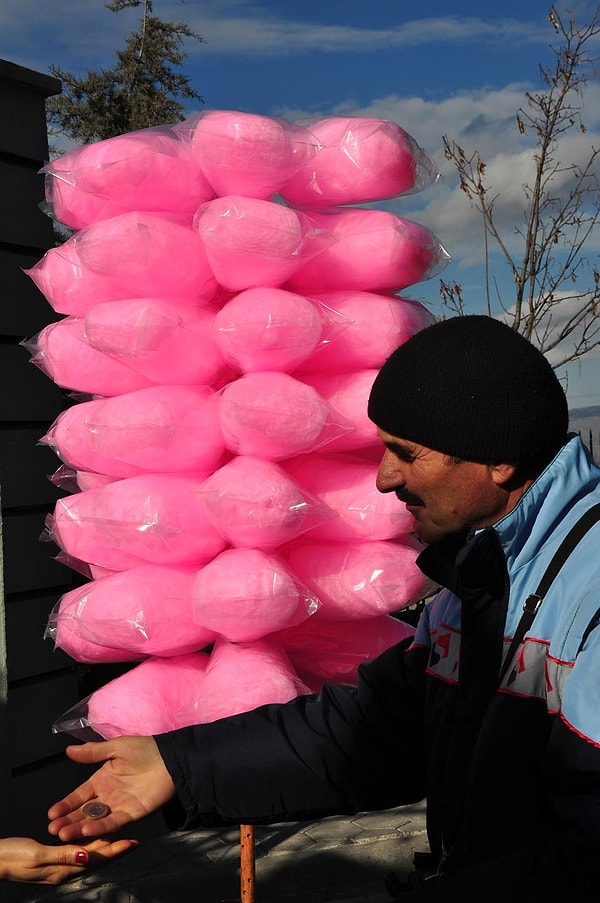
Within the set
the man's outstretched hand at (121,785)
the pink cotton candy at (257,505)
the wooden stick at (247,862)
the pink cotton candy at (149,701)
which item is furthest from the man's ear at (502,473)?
the wooden stick at (247,862)

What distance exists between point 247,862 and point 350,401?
1.31 metres

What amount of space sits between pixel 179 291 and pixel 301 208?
0.41 m

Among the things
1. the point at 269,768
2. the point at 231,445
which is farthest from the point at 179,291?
the point at 269,768

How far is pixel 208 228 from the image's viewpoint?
2367 millimetres

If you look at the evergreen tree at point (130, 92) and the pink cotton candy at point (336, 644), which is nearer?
the pink cotton candy at point (336, 644)

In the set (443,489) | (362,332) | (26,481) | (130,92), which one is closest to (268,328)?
(362,332)

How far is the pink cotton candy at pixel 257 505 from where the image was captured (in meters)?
2.33

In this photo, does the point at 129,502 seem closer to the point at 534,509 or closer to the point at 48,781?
the point at 534,509

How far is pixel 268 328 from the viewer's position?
232cm

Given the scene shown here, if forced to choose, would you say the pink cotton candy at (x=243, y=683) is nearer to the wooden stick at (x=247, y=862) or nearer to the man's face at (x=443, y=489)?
the wooden stick at (x=247, y=862)

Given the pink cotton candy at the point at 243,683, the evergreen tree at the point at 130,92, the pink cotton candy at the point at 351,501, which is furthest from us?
the evergreen tree at the point at 130,92

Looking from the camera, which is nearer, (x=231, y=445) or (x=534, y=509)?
(x=534, y=509)

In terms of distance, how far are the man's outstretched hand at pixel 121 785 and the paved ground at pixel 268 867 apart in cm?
213

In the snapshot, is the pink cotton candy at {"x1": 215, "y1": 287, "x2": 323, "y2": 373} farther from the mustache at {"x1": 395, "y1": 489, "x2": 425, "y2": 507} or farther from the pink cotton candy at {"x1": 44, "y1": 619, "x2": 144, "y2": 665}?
the mustache at {"x1": 395, "y1": 489, "x2": 425, "y2": 507}
